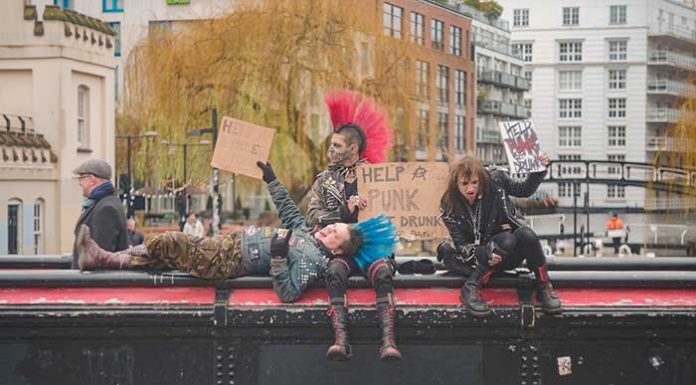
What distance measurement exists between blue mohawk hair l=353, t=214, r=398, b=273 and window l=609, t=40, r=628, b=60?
2967 cm

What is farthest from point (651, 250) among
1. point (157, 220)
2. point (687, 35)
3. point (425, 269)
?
point (425, 269)

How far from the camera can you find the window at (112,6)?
3656 centimetres

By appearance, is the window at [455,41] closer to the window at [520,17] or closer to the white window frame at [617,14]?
the window at [520,17]

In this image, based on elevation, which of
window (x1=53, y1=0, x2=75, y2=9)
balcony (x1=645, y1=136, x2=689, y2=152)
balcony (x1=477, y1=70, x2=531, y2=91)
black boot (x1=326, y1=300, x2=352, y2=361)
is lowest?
black boot (x1=326, y1=300, x2=352, y2=361)

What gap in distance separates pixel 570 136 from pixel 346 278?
1278 inches

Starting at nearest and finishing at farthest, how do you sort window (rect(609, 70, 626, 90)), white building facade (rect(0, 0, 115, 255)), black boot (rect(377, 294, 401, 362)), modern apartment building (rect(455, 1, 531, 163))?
black boot (rect(377, 294, 401, 362)) < modern apartment building (rect(455, 1, 531, 163)) < white building facade (rect(0, 0, 115, 255)) < window (rect(609, 70, 626, 90))

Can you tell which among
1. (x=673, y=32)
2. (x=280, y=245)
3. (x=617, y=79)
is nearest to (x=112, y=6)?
(x=617, y=79)

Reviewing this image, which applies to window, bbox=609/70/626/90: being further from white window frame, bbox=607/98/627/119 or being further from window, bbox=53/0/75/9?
window, bbox=53/0/75/9

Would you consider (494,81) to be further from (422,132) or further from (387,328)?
(387,328)

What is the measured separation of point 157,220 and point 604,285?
33.2 metres

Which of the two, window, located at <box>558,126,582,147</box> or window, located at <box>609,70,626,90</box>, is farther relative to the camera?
window, located at <box>558,126,582,147</box>

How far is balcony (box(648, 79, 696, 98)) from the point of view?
3112cm

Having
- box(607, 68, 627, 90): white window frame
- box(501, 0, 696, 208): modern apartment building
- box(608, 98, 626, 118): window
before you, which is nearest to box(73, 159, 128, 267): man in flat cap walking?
box(501, 0, 696, 208): modern apartment building

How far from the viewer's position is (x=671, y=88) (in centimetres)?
3319
